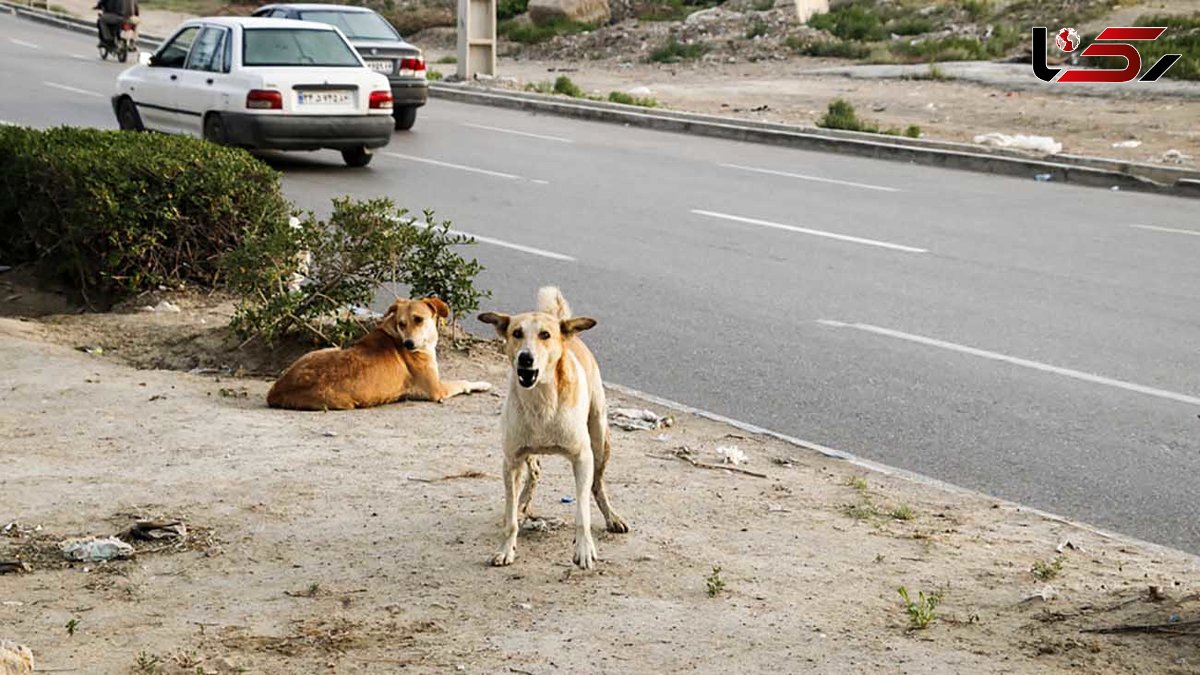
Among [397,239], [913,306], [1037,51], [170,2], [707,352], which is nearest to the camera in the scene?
[397,239]

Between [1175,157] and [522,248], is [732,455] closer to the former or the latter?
[522,248]

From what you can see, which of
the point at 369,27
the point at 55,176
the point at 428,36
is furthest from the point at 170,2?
the point at 55,176

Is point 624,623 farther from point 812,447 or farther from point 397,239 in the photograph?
point 397,239

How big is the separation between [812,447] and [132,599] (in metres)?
3.38

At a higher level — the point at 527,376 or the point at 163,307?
the point at 527,376

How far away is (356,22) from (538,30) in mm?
17849

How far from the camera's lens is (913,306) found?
11.0m

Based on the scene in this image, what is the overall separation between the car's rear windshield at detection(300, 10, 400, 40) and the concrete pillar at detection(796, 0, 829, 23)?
1781 centimetres

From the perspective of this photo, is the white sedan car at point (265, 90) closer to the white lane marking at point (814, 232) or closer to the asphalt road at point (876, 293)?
the asphalt road at point (876, 293)

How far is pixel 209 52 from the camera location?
18.2 metres

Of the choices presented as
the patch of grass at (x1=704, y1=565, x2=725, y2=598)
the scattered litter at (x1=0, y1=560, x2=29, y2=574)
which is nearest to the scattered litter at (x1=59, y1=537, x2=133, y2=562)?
the scattered litter at (x1=0, y1=560, x2=29, y2=574)

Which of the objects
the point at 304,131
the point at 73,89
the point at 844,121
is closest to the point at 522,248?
the point at 304,131

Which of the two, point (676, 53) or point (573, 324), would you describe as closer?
point (573, 324)

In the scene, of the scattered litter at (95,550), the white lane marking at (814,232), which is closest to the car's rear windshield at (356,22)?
the white lane marking at (814,232)
